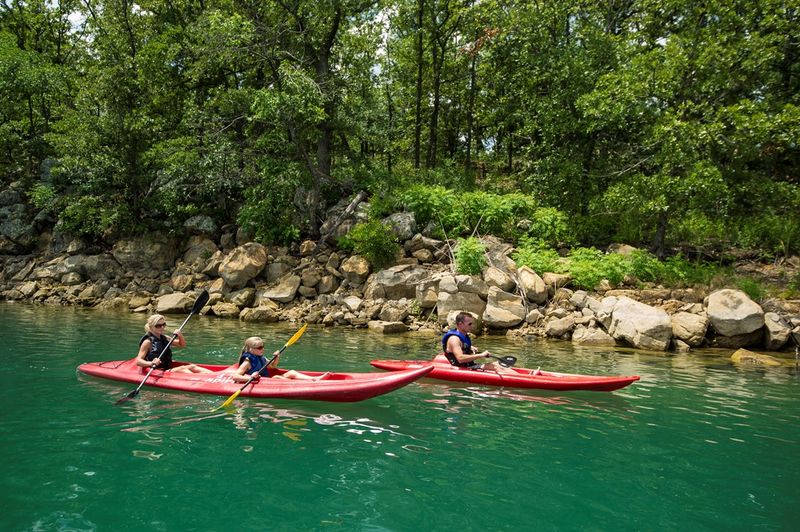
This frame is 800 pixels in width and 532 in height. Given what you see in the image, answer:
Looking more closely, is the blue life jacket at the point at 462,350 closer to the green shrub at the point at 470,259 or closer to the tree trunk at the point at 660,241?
the green shrub at the point at 470,259

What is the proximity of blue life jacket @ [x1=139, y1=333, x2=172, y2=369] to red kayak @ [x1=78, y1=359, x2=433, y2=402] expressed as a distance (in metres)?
0.24

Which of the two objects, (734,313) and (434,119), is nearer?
(734,313)

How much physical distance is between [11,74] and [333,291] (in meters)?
19.5

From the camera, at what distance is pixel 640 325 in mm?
13422

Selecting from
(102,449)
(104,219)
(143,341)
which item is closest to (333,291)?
(143,341)

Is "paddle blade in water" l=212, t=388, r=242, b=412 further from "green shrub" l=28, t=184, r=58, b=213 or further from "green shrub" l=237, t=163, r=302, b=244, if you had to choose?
"green shrub" l=28, t=184, r=58, b=213

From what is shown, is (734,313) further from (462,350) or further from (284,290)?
(284,290)

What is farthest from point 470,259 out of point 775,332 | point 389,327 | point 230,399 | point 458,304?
point 230,399

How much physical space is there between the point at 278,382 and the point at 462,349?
11.9ft

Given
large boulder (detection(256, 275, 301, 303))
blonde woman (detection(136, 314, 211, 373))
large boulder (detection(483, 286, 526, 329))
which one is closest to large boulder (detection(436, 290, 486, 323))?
large boulder (detection(483, 286, 526, 329))

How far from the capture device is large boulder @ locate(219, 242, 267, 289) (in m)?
18.9

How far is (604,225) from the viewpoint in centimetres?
1930

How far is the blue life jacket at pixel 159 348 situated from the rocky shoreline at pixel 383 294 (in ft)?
23.9

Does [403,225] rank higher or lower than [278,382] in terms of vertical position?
higher
